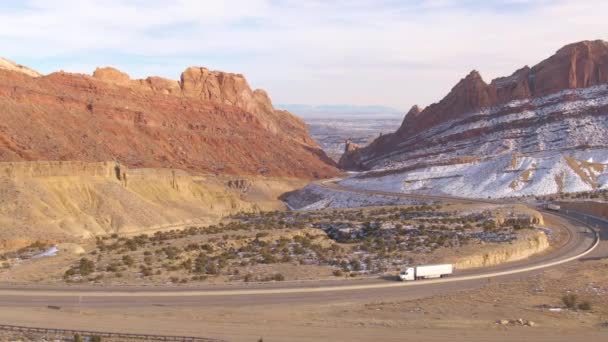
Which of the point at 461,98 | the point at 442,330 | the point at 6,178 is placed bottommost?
the point at 442,330

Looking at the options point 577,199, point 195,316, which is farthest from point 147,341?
point 577,199

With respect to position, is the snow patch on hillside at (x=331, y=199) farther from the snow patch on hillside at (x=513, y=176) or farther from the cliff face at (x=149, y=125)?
the cliff face at (x=149, y=125)

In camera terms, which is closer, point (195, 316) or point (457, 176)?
point (195, 316)

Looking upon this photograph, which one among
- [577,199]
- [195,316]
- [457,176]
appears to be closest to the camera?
[195,316]

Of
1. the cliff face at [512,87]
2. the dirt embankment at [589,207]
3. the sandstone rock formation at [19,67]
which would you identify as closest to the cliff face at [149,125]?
the sandstone rock formation at [19,67]

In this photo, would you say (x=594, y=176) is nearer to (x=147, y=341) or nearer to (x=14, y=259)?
(x=14, y=259)

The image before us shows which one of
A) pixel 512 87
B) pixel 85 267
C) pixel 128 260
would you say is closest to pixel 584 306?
pixel 128 260
